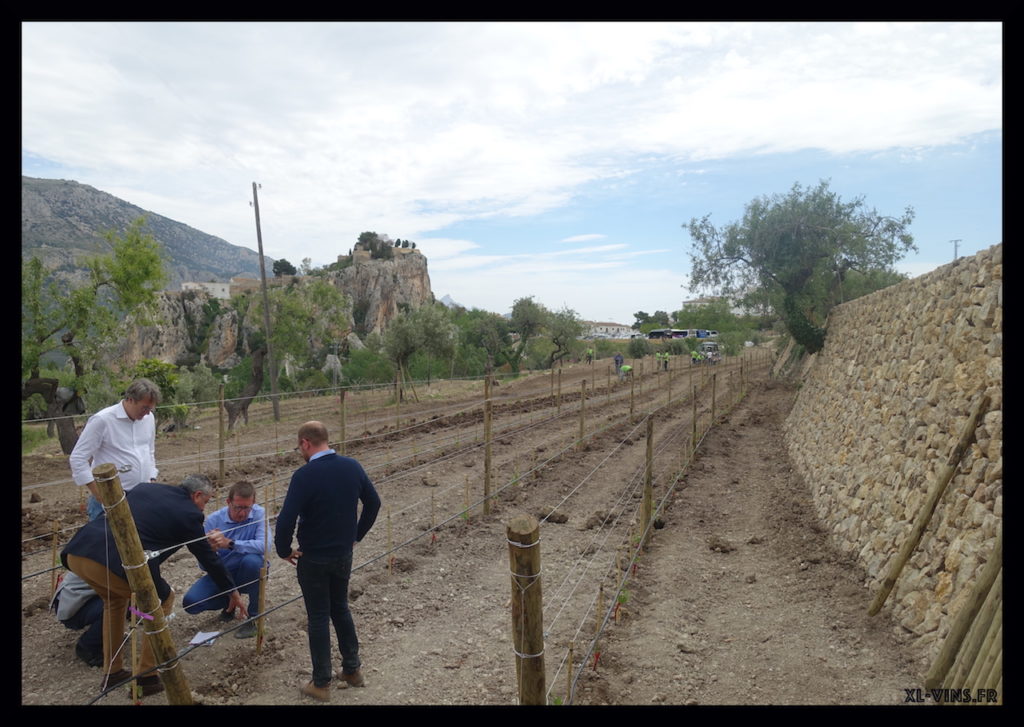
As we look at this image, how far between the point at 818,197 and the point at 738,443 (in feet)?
37.1

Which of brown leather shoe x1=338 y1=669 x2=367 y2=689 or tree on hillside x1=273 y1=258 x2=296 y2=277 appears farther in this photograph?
tree on hillside x1=273 y1=258 x2=296 y2=277

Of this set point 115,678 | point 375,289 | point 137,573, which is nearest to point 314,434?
point 137,573

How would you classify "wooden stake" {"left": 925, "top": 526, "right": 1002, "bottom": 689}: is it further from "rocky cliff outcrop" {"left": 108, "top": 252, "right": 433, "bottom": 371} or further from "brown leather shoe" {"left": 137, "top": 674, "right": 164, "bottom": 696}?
"rocky cliff outcrop" {"left": 108, "top": 252, "right": 433, "bottom": 371}

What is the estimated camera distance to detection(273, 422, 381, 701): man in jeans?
11.6ft

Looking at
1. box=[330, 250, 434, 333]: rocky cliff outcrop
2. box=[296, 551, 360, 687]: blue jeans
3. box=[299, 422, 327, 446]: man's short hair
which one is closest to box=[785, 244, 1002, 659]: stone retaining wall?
box=[296, 551, 360, 687]: blue jeans

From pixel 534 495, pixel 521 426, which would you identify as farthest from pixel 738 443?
pixel 534 495

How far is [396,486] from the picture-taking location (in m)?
9.36

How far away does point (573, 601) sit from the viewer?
5.55 meters

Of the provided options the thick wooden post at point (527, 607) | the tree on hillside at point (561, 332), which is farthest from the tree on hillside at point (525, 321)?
the thick wooden post at point (527, 607)

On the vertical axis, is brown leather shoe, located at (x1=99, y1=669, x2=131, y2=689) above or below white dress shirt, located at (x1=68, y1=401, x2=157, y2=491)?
below

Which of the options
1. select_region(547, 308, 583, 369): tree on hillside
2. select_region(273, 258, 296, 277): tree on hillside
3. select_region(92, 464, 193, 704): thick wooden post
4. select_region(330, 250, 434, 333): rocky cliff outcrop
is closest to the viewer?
select_region(92, 464, 193, 704): thick wooden post

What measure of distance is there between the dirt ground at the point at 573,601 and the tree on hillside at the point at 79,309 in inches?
146

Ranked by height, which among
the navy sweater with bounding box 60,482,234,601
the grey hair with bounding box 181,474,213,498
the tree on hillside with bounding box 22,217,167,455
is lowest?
the navy sweater with bounding box 60,482,234,601
